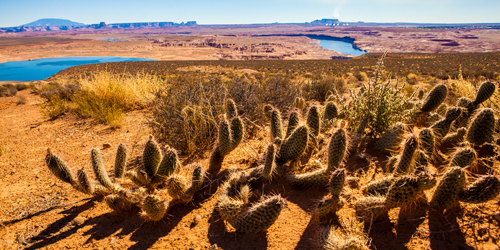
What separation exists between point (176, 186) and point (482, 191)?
2474 mm

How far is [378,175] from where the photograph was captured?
274 cm

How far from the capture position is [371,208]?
1977 millimetres

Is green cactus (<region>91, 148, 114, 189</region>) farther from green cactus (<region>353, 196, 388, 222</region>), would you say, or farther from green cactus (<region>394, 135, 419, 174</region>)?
green cactus (<region>394, 135, 419, 174</region>)

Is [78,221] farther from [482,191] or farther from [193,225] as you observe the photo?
[482,191]

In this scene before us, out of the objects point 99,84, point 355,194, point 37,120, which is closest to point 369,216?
point 355,194

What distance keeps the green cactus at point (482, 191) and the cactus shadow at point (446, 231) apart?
21 centimetres

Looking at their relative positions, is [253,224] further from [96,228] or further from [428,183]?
[96,228]

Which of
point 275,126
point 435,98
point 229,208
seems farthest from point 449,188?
point 435,98

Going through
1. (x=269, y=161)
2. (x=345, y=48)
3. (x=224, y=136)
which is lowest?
(x=269, y=161)

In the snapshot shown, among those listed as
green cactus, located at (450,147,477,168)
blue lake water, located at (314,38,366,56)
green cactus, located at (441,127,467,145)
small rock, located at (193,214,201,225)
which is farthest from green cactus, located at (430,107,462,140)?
blue lake water, located at (314,38,366,56)

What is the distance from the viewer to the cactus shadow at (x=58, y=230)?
7.00ft

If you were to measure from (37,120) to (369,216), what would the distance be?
8.12 m

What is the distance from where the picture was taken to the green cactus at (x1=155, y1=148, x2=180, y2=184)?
2.58 metres

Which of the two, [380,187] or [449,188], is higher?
[449,188]
